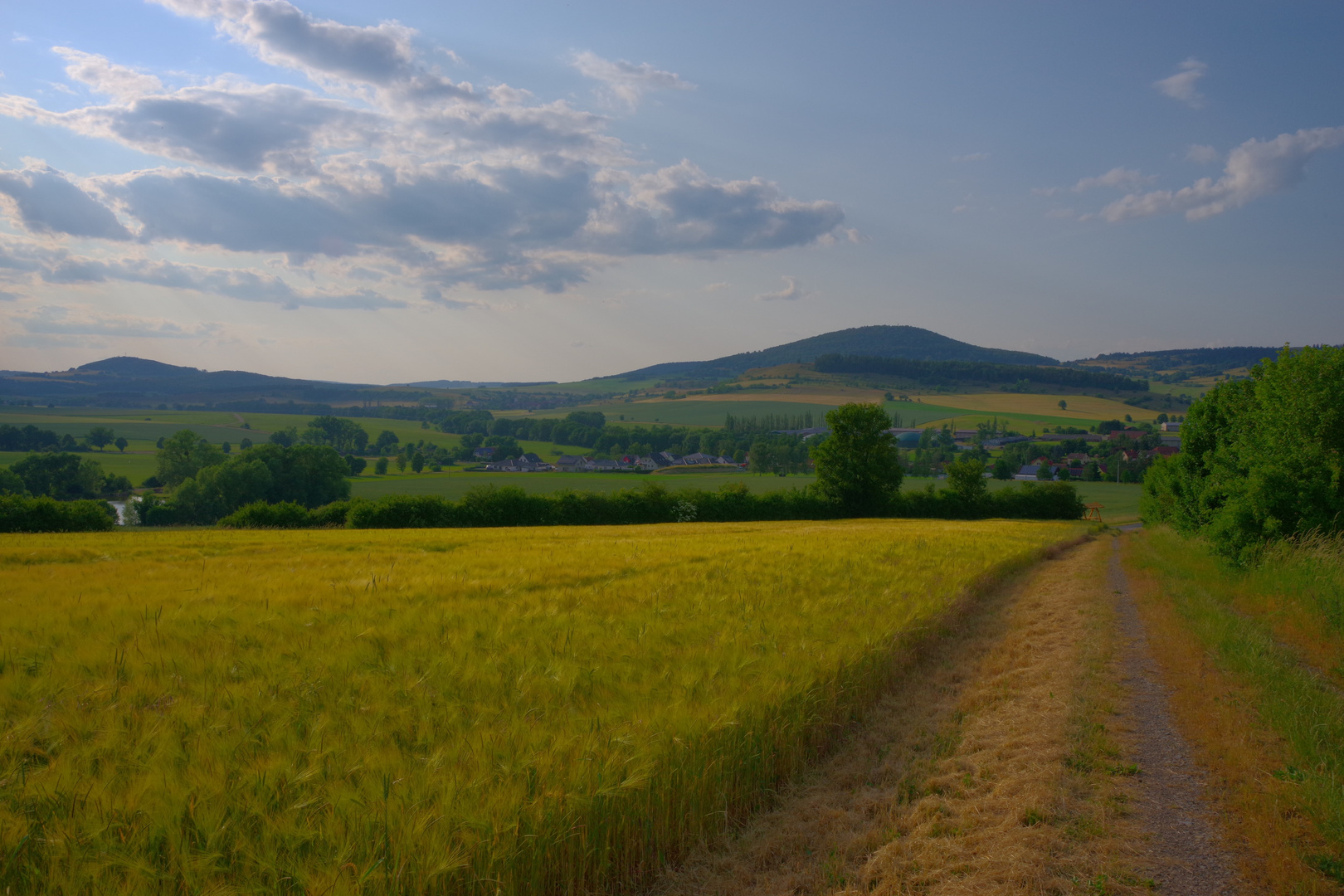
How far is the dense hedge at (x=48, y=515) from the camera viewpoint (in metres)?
32.2

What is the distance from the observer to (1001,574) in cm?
1725

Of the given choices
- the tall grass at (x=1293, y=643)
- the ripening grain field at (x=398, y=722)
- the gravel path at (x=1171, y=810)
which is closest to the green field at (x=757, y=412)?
the tall grass at (x=1293, y=643)

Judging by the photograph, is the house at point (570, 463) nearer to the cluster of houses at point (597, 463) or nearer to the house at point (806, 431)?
the cluster of houses at point (597, 463)

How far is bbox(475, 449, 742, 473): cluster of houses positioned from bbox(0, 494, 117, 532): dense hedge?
74.4m


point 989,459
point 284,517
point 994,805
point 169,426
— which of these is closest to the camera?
point 994,805

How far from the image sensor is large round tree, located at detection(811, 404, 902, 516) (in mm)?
54312

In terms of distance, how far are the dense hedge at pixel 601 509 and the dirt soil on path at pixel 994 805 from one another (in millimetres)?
34674

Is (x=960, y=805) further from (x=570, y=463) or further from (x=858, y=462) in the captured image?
(x=570, y=463)

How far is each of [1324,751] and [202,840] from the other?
8.78 m

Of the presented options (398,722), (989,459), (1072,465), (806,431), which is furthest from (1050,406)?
(398,722)

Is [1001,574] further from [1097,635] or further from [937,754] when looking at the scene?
[937,754]

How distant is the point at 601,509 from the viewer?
46500 millimetres

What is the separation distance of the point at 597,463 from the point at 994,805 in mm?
121683

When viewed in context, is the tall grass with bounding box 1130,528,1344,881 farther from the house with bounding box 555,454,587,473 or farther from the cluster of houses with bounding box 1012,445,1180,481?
the house with bounding box 555,454,587,473
